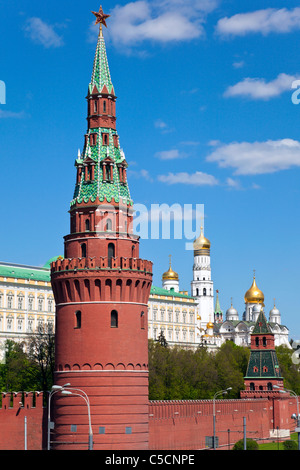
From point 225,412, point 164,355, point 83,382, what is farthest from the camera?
point 164,355

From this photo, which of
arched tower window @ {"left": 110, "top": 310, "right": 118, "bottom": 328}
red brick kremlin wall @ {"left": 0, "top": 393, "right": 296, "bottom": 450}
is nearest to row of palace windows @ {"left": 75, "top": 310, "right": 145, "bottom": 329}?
arched tower window @ {"left": 110, "top": 310, "right": 118, "bottom": 328}

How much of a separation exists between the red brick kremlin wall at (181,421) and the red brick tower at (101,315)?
451 cm

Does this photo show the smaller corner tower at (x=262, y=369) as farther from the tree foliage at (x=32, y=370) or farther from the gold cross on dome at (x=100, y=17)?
the gold cross on dome at (x=100, y=17)

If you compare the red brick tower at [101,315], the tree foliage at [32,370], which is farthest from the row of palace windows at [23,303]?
the red brick tower at [101,315]

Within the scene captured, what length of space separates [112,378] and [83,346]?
332cm

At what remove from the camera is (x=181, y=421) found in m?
82.1

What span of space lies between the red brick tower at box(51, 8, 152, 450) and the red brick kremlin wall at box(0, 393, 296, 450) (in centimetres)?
451

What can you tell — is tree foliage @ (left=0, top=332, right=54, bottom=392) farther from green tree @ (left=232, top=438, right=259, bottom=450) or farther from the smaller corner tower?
the smaller corner tower

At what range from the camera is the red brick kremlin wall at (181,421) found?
71.8 m

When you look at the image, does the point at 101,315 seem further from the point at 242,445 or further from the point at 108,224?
the point at 242,445

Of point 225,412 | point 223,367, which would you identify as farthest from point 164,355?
point 225,412

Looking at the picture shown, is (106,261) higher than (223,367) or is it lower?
higher

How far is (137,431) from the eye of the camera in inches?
2687

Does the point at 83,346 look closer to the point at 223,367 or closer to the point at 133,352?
the point at 133,352
